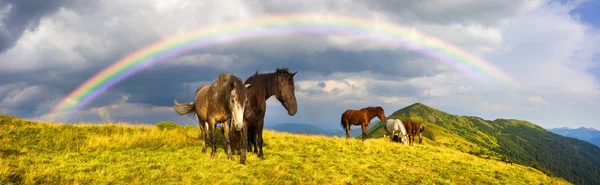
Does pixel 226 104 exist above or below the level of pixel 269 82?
below

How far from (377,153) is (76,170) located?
13.6m

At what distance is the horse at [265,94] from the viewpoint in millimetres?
10672

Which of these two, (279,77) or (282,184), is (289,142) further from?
(282,184)

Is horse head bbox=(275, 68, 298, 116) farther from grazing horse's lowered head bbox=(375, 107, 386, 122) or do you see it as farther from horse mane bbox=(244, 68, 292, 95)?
grazing horse's lowered head bbox=(375, 107, 386, 122)

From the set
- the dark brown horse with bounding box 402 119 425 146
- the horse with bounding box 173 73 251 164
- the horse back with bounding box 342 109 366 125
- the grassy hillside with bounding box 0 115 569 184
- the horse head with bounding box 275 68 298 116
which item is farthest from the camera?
the dark brown horse with bounding box 402 119 425 146

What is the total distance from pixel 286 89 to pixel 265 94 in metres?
0.83

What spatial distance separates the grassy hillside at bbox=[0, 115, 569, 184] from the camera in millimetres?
7332

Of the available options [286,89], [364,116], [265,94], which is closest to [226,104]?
[265,94]

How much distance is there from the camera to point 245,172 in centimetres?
882

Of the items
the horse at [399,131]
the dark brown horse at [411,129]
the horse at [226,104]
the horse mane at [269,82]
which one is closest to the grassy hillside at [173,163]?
the horse at [226,104]

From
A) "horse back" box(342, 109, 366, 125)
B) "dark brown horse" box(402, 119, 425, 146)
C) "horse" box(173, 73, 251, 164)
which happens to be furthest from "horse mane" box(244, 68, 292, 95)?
"dark brown horse" box(402, 119, 425, 146)

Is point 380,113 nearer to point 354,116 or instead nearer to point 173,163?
point 354,116

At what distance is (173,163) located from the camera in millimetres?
9078

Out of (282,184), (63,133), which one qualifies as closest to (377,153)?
(282,184)
